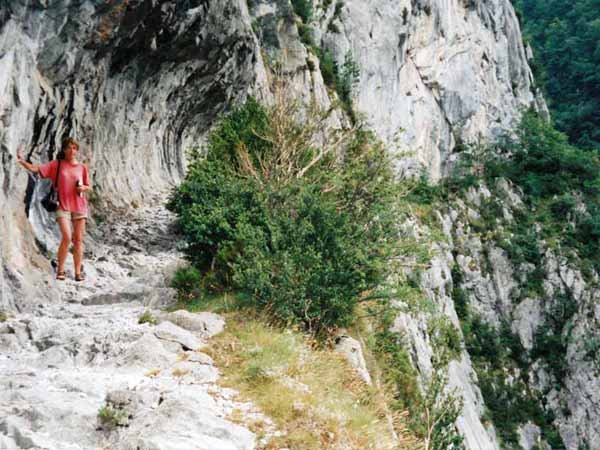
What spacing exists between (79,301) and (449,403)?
6.10 metres

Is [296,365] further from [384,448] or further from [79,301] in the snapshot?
[79,301]

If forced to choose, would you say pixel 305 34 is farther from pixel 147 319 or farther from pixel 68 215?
pixel 147 319

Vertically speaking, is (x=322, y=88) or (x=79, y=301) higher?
(x=322, y=88)

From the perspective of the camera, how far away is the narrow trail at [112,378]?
4.18m

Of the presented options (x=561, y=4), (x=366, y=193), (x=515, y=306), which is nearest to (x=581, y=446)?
(x=515, y=306)

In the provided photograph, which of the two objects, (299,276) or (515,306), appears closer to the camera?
(299,276)

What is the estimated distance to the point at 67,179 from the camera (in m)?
7.65

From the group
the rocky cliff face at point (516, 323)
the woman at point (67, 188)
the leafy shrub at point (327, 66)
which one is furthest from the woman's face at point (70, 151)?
the leafy shrub at point (327, 66)

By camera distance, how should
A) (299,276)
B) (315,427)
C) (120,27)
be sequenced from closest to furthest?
(315,427) < (299,276) < (120,27)

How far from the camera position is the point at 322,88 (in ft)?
85.0

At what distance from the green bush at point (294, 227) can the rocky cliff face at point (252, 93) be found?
7.18 ft

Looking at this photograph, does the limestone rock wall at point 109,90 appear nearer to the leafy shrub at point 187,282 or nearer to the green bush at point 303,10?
the leafy shrub at point 187,282

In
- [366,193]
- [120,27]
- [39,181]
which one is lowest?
[366,193]

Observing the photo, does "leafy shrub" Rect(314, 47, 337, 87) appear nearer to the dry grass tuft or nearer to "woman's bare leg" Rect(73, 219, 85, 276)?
"woman's bare leg" Rect(73, 219, 85, 276)
